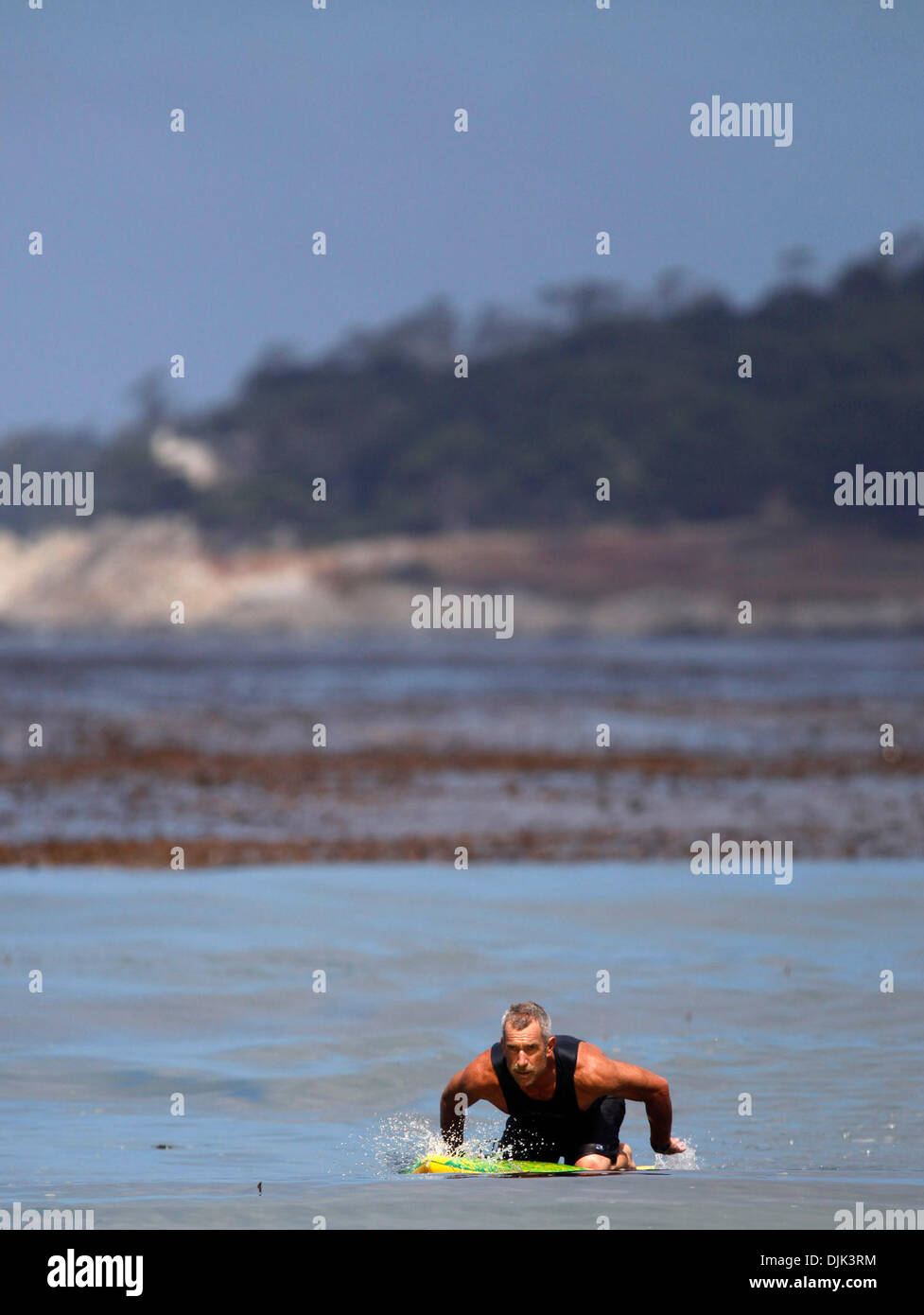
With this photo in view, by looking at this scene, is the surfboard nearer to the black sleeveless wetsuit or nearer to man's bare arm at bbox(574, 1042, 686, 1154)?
the black sleeveless wetsuit

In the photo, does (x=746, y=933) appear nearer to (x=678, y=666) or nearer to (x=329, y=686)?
(x=329, y=686)

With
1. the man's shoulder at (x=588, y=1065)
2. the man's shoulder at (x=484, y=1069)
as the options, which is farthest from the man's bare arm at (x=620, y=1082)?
the man's shoulder at (x=484, y=1069)

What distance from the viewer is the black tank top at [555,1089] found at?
34.4 ft

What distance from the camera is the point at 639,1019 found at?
49.9ft

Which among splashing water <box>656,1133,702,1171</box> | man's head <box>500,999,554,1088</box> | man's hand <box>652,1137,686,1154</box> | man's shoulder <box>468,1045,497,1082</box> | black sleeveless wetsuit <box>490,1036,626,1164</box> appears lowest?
splashing water <box>656,1133,702,1171</box>

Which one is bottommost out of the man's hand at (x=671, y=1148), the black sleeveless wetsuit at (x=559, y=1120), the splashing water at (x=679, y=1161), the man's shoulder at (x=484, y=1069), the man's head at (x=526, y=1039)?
the splashing water at (x=679, y=1161)

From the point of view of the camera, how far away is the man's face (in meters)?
10.0

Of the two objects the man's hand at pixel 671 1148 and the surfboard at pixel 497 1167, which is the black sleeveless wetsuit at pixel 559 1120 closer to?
the surfboard at pixel 497 1167

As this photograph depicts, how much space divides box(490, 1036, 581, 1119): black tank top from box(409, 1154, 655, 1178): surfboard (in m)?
0.24

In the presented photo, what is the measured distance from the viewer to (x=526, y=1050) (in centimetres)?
1008

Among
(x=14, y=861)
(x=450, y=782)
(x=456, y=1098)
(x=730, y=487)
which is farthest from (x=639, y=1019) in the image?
(x=730, y=487)

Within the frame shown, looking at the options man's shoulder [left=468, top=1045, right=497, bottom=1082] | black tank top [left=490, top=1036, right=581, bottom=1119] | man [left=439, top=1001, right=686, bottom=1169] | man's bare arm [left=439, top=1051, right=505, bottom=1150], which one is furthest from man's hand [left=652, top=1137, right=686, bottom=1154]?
man's shoulder [left=468, top=1045, right=497, bottom=1082]

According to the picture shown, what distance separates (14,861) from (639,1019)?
31.4 feet
